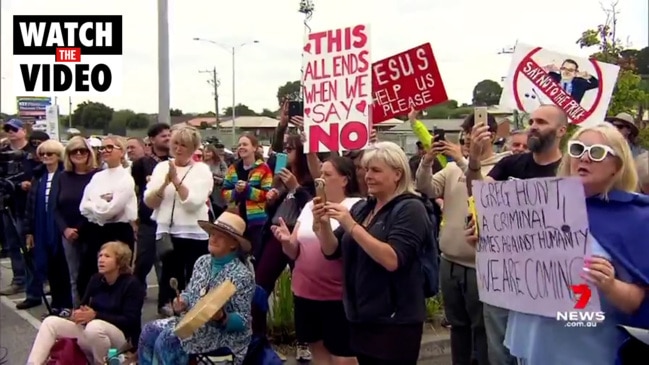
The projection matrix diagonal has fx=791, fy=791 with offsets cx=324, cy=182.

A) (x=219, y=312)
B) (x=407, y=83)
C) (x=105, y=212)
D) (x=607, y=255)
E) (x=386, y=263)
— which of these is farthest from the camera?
(x=105, y=212)

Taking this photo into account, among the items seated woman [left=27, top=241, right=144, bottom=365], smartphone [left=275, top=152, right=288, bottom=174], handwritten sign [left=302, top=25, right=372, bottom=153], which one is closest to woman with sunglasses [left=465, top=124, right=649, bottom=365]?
handwritten sign [left=302, top=25, right=372, bottom=153]

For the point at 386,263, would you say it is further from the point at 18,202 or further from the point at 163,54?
the point at 163,54

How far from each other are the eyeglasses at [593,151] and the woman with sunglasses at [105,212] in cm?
485

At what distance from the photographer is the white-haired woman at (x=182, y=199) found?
6.78 m

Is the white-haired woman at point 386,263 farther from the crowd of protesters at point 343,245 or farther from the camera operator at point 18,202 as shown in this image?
the camera operator at point 18,202

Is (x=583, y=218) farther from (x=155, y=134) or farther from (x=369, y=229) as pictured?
(x=155, y=134)

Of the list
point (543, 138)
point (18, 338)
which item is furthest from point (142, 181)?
point (543, 138)

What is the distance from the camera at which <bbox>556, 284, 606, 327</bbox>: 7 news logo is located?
2746mm

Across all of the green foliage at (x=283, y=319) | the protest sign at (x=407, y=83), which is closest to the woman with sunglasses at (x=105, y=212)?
the green foliage at (x=283, y=319)

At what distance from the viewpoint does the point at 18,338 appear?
7141 mm

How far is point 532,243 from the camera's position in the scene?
3016mm

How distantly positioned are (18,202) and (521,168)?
6555mm

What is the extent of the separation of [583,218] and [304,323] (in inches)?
99.2

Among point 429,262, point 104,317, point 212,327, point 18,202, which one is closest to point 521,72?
point 429,262
